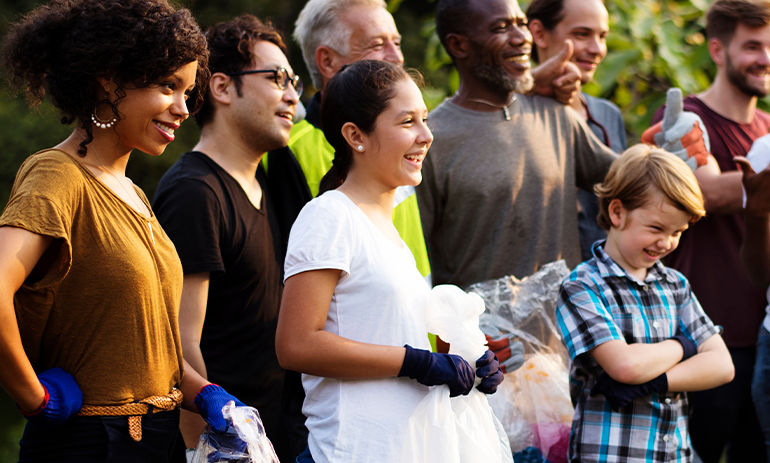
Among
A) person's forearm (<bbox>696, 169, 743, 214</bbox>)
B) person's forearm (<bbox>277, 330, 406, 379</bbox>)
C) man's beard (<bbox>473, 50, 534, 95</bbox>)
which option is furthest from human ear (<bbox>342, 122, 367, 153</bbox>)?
person's forearm (<bbox>696, 169, 743, 214</bbox>)

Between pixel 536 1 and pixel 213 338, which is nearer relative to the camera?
pixel 213 338

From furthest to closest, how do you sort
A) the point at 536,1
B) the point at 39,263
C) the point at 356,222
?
the point at 536,1 < the point at 356,222 < the point at 39,263

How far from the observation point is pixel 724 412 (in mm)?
2914

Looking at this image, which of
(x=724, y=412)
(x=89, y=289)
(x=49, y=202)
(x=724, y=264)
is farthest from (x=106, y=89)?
(x=724, y=412)

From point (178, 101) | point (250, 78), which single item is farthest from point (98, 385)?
point (250, 78)

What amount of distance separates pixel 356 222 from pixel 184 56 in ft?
1.88

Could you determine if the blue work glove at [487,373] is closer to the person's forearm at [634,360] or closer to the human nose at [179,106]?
the person's forearm at [634,360]

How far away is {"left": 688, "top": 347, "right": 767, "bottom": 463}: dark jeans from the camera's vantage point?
2916 millimetres

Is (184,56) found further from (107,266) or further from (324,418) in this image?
(324,418)

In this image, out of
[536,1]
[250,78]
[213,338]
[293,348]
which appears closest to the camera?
[293,348]

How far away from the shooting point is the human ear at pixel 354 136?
1.84m

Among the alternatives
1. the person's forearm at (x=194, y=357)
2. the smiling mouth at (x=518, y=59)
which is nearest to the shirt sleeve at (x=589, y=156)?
the smiling mouth at (x=518, y=59)

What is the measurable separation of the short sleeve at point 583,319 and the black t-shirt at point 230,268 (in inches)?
37.3

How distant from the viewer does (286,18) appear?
7.28 metres
